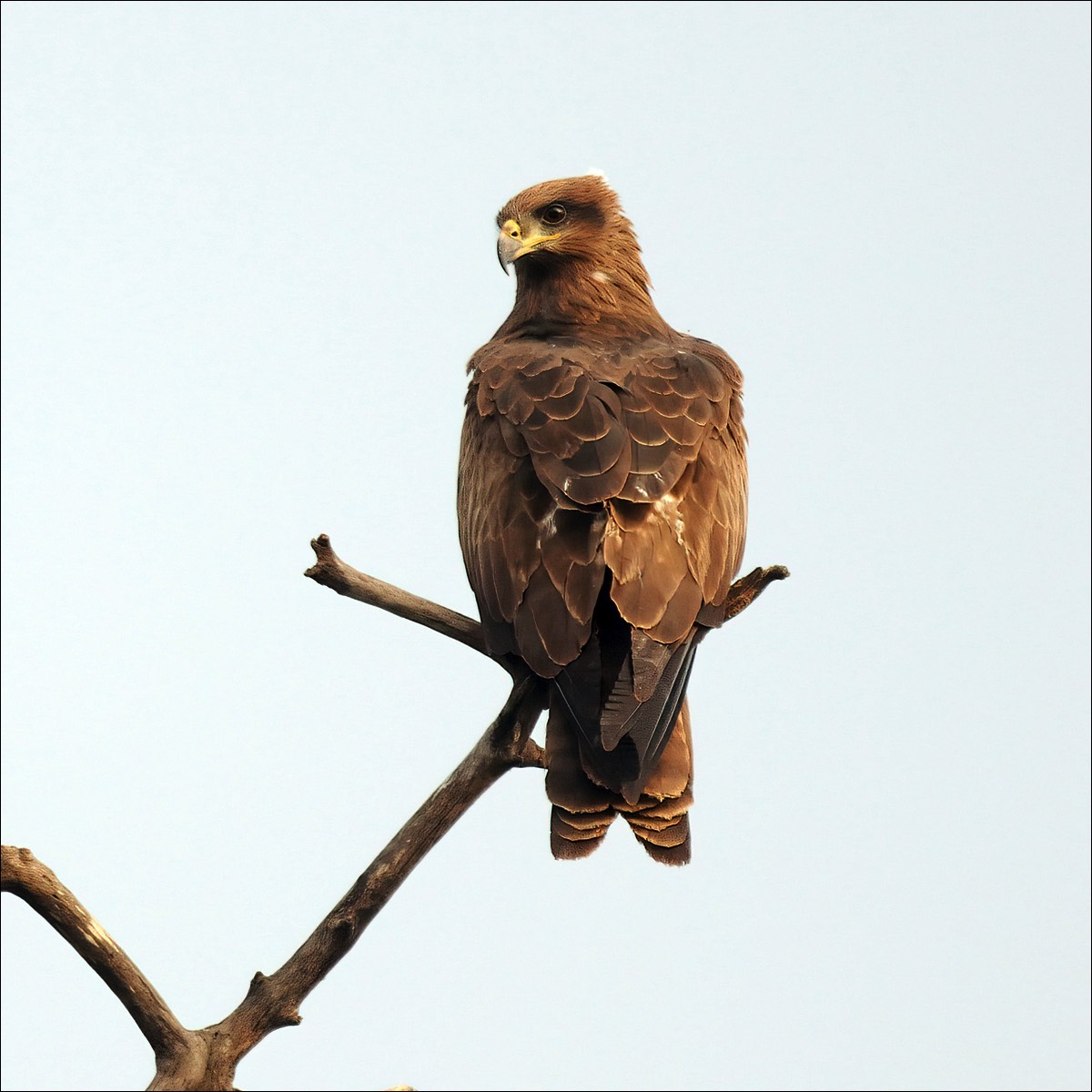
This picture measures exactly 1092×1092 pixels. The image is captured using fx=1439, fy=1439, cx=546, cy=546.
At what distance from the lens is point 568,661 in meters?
4.84

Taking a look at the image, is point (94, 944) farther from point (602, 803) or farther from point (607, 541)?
point (607, 541)

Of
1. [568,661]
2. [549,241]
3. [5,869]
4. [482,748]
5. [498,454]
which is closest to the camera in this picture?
[5,869]

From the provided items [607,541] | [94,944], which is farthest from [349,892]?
[607,541]

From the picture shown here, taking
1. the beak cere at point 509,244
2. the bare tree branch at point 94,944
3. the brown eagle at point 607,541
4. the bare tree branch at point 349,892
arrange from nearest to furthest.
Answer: the bare tree branch at point 94,944
the brown eagle at point 607,541
the bare tree branch at point 349,892
the beak cere at point 509,244

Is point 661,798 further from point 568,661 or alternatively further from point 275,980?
point 275,980

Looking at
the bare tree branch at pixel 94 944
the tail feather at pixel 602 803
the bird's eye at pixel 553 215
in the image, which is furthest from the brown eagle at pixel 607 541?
the bare tree branch at pixel 94 944

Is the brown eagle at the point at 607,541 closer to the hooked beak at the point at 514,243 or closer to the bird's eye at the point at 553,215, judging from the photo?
the hooked beak at the point at 514,243

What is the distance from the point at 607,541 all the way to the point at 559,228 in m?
2.18

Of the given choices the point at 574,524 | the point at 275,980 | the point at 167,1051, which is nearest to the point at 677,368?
the point at 574,524

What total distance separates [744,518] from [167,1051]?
9.50 ft

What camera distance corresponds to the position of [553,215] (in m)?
6.60

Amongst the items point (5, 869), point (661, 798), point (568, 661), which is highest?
point (568, 661)

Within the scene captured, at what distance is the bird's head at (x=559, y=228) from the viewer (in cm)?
651

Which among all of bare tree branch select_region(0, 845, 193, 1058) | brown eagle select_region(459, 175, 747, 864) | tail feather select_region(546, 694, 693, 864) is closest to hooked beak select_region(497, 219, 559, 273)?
brown eagle select_region(459, 175, 747, 864)
